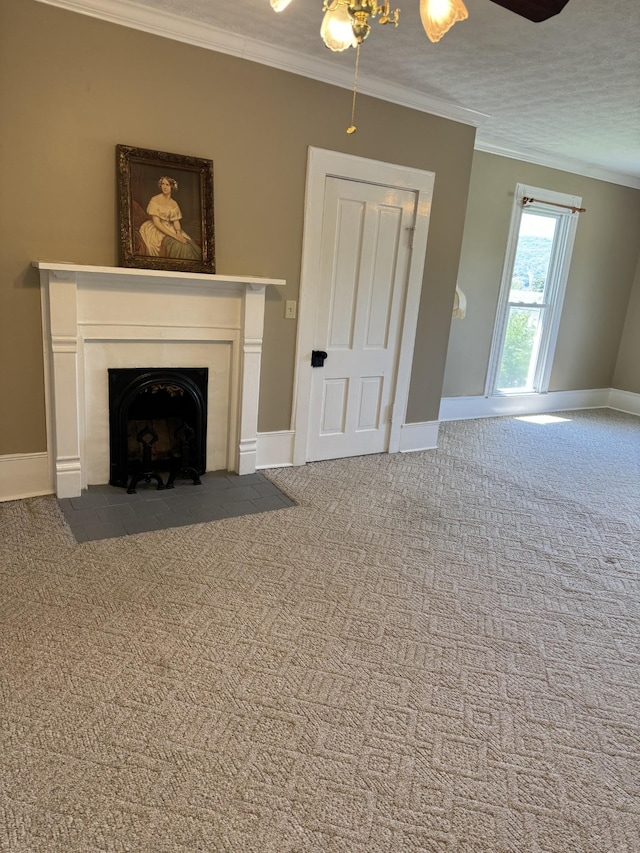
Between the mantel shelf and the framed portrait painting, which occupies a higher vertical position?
the framed portrait painting

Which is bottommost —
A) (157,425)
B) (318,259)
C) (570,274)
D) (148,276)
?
(157,425)

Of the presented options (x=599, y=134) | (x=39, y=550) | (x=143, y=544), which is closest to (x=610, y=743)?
(x=143, y=544)

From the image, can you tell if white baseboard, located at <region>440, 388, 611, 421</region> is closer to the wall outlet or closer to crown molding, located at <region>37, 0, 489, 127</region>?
the wall outlet

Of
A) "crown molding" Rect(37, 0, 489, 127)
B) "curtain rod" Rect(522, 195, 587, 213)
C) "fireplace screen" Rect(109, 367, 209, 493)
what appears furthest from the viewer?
A: "curtain rod" Rect(522, 195, 587, 213)

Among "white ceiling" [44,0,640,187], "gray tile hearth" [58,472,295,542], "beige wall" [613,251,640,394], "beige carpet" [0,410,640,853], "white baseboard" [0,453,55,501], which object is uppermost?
"white ceiling" [44,0,640,187]

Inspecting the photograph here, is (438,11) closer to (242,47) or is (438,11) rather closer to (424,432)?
(242,47)

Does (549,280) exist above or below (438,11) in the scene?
below

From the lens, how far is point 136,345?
3381 millimetres

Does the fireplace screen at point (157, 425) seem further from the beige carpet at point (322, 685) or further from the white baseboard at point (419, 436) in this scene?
the white baseboard at point (419, 436)

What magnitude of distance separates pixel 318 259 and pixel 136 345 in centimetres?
135

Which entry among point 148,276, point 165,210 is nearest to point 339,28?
point 165,210

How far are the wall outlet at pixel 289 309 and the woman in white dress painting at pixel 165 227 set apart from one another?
2.53 feet

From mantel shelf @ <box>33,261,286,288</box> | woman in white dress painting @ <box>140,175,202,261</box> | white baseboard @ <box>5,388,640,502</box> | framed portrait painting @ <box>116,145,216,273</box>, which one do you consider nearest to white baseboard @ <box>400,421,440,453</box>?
white baseboard @ <box>5,388,640,502</box>

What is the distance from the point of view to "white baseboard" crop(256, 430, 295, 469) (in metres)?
3.97
